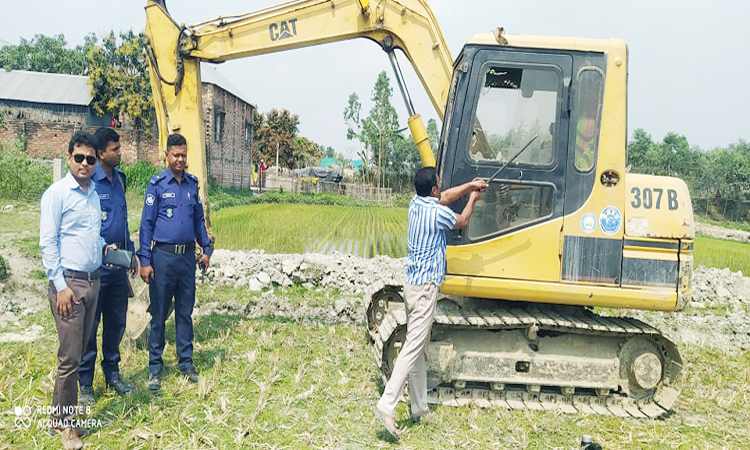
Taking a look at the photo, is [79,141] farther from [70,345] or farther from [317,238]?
[317,238]

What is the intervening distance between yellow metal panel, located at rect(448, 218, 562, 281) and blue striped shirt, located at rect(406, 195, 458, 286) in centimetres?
43

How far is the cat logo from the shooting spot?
5984mm

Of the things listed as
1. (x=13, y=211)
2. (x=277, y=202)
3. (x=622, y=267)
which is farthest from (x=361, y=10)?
(x=277, y=202)

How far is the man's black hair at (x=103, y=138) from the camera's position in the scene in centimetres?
459

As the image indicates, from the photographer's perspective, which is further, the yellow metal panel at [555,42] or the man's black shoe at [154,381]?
the man's black shoe at [154,381]

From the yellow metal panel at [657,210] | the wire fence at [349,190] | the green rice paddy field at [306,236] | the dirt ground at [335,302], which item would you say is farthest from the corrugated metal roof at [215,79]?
the yellow metal panel at [657,210]

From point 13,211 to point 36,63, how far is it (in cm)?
4077

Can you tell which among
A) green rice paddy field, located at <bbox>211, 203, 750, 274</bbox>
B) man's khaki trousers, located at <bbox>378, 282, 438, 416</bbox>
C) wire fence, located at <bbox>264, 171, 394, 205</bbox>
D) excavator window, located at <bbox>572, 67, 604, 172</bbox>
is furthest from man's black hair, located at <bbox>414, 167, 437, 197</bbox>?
wire fence, located at <bbox>264, 171, 394, 205</bbox>

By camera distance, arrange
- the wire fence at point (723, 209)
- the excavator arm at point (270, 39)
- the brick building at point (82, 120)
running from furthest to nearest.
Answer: the wire fence at point (723, 209) < the brick building at point (82, 120) < the excavator arm at point (270, 39)

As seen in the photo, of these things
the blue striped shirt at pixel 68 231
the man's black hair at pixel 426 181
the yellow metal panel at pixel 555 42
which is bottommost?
the blue striped shirt at pixel 68 231

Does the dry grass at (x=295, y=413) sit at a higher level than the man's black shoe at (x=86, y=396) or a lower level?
lower

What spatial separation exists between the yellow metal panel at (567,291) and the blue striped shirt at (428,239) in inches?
17.4

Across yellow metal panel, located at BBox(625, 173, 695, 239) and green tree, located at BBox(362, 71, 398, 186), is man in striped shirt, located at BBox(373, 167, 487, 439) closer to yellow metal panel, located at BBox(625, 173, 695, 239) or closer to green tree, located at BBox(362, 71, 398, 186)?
yellow metal panel, located at BBox(625, 173, 695, 239)

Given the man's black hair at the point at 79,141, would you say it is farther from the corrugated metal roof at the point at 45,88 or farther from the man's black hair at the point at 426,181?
the corrugated metal roof at the point at 45,88
